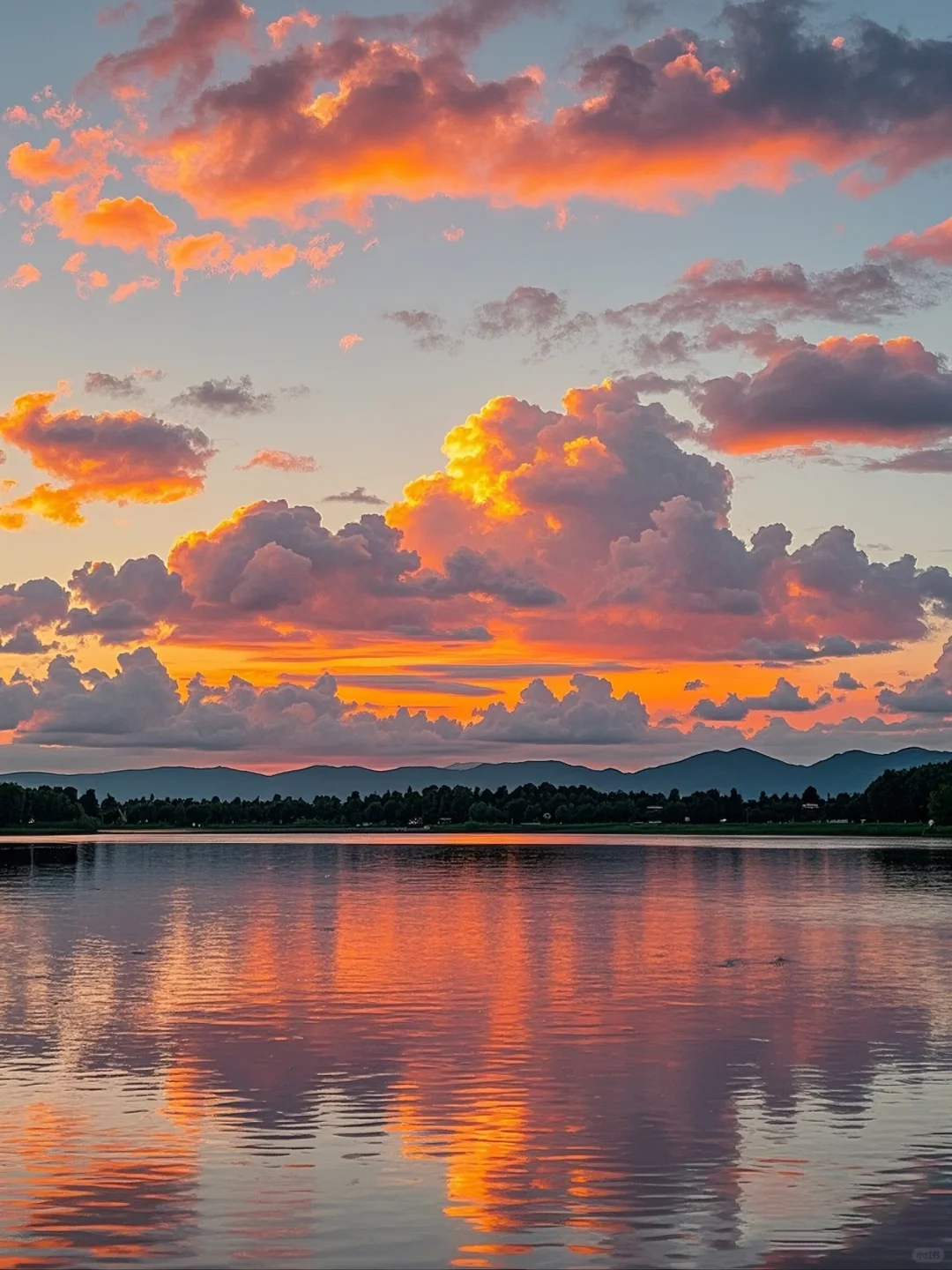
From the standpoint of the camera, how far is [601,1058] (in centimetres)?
4244

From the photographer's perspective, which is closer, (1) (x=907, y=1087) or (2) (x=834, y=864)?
(1) (x=907, y=1087)

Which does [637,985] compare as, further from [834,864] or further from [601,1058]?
[834,864]

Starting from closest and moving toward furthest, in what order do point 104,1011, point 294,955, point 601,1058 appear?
point 601,1058
point 104,1011
point 294,955

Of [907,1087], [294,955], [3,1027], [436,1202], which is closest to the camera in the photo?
[436,1202]

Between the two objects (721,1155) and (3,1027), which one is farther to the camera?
(3,1027)

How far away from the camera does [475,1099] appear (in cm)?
3675

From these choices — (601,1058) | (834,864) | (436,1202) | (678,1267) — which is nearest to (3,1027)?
(601,1058)

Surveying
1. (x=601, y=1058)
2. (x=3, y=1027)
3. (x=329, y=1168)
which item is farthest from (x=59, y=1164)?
(x=3, y=1027)

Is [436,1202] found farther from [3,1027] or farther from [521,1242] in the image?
[3,1027]

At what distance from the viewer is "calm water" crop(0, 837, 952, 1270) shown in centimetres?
2555

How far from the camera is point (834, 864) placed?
190 m

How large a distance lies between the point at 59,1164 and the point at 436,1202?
302 inches

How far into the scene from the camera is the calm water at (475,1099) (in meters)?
25.5

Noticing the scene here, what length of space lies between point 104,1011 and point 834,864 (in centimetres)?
14925
